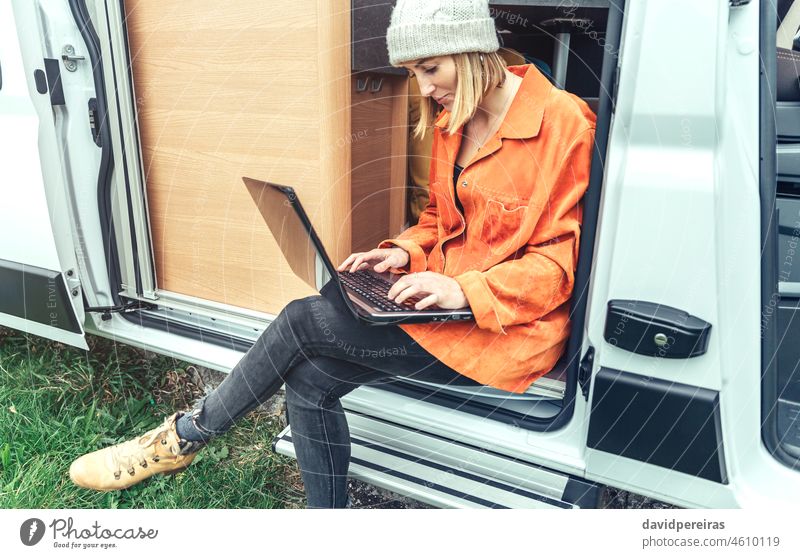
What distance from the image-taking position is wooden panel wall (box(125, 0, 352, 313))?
3.97 ft

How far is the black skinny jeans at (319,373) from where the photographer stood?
99cm

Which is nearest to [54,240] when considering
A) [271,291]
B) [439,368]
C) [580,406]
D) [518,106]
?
[271,291]

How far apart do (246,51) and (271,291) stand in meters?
0.56

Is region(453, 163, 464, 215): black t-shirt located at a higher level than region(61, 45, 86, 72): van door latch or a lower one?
lower

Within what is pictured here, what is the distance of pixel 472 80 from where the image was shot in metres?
0.97

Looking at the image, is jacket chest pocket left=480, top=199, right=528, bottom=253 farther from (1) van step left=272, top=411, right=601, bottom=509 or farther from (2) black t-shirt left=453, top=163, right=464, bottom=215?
(1) van step left=272, top=411, right=601, bottom=509

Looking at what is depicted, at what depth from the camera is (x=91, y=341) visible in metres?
1.73

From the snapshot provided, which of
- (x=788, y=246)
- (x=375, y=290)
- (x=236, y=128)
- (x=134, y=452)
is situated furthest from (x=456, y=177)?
(x=134, y=452)

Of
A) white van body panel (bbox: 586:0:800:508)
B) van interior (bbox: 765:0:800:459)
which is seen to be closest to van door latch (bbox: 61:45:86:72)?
white van body panel (bbox: 586:0:800:508)

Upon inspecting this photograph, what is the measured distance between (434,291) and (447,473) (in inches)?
16.9

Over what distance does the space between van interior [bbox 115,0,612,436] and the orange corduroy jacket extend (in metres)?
0.08

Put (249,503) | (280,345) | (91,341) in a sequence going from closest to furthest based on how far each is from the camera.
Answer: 1. (280,345)
2. (249,503)
3. (91,341)

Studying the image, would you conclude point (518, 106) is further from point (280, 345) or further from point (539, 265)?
point (280, 345)

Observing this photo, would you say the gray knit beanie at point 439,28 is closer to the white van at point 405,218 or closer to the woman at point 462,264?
the woman at point 462,264
